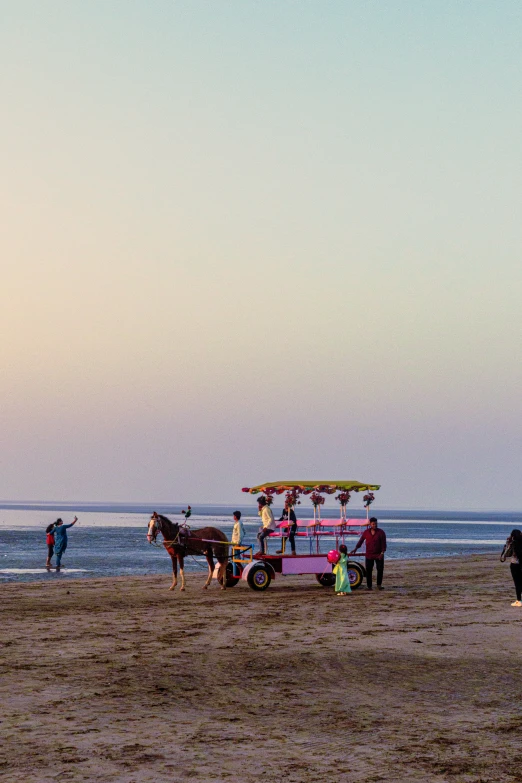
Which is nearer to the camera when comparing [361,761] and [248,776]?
[248,776]

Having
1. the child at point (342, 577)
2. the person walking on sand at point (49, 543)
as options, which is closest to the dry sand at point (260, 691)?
the child at point (342, 577)

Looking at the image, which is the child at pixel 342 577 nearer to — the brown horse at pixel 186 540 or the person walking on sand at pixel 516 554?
the brown horse at pixel 186 540

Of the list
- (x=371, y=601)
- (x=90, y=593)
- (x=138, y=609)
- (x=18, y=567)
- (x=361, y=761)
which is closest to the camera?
(x=361, y=761)

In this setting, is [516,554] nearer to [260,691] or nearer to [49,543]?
[260,691]

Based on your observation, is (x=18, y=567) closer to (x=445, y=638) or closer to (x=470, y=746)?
(x=445, y=638)

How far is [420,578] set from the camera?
100.0 ft

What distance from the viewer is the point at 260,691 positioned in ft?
39.1

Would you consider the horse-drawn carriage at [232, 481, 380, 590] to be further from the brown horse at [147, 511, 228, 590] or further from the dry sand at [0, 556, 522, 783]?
the dry sand at [0, 556, 522, 783]

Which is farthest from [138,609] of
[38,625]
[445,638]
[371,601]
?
[445,638]

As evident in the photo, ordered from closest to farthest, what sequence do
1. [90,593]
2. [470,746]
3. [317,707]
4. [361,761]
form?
[361,761] < [470,746] < [317,707] < [90,593]

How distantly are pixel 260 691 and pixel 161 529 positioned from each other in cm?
1265

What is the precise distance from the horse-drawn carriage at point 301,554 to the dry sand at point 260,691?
2.53 meters

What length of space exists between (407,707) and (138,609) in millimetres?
10976

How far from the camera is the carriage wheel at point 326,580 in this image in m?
26.8
